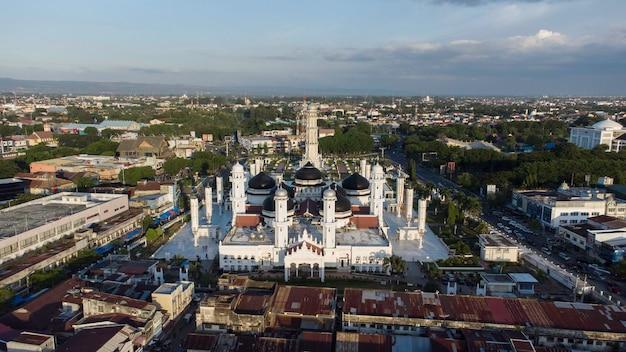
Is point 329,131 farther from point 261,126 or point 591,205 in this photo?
point 591,205

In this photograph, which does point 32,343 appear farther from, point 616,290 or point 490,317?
point 616,290

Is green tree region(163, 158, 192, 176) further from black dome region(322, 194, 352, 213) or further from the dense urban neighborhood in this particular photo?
black dome region(322, 194, 352, 213)

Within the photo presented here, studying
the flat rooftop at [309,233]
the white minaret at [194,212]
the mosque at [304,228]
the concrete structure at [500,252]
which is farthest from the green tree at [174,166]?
the concrete structure at [500,252]

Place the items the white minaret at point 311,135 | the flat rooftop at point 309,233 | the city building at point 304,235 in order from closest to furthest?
the city building at point 304,235
the flat rooftop at point 309,233
the white minaret at point 311,135

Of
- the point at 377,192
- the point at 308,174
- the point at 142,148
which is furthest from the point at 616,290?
the point at 142,148

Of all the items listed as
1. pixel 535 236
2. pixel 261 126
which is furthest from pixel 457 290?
pixel 261 126

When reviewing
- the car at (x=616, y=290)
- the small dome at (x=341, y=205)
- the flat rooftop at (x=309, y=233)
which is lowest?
the car at (x=616, y=290)

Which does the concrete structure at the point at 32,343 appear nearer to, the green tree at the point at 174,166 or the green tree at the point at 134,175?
the green tree at the point at 134,175
